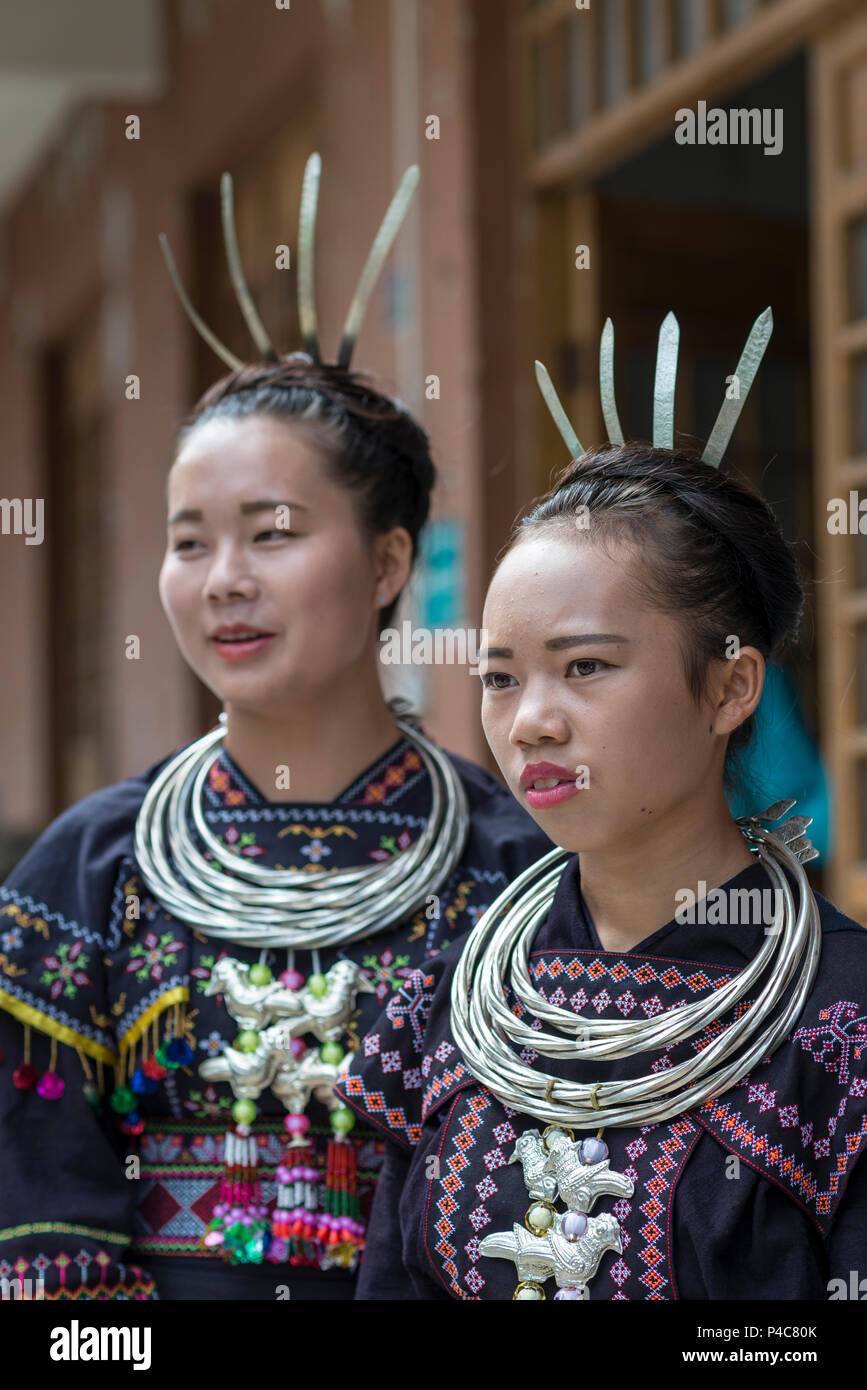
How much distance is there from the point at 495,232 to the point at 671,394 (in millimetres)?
2949

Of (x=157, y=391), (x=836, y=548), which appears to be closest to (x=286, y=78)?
(x=157, y=391)

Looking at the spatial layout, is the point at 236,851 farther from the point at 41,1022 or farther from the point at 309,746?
the point at 41,1022

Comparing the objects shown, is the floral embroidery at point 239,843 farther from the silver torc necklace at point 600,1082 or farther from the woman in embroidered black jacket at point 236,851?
the silver torc necklace at point 600,1082

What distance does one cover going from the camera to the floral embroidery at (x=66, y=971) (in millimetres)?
1640

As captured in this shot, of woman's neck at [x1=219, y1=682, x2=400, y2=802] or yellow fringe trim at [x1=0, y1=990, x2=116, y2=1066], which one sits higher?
woman's neck at [x1=219, y1=682, x2=400, y2=802]

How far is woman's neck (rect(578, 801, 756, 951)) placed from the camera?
1329 millimetres

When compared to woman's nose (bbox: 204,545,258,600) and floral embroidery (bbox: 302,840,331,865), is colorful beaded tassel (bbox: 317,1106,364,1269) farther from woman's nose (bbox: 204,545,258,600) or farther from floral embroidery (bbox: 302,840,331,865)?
woman's nose (bbox: 204,545,258,600)

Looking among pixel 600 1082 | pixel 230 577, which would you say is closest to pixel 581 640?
pixel 600 1082

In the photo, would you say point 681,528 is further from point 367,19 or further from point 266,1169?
point 367,19

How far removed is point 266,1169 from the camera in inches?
64.4

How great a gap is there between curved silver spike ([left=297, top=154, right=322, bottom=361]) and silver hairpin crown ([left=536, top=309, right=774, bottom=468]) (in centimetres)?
42

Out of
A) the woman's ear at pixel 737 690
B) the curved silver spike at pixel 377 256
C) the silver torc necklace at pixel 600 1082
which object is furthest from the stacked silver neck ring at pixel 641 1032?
the curved silver spike at pixel 377 256

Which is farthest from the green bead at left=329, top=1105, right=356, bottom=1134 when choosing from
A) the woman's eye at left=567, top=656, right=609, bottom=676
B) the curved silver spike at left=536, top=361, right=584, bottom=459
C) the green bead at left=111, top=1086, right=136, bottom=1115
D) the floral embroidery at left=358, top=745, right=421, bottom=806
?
the curved silver spike at left=536, top=361, right=584, bottom=459
